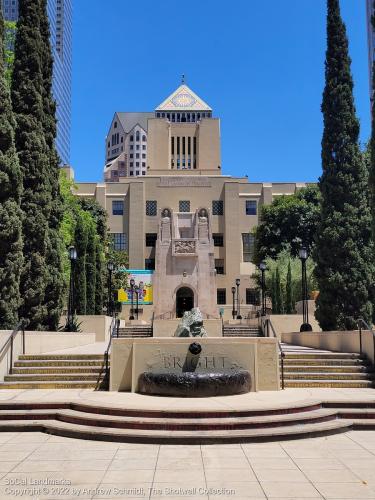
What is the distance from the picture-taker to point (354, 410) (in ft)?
30.8

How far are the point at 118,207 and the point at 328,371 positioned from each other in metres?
58.2

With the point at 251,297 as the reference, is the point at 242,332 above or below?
below

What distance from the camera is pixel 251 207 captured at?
6956 centimetres

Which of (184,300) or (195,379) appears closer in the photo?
(195,379)

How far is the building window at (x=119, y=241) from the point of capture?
67812 mm

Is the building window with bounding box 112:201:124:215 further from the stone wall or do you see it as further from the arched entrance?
the stone wall

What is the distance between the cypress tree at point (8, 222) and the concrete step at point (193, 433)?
20.8 feet

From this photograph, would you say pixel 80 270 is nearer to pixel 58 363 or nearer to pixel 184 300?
pixel 58 363

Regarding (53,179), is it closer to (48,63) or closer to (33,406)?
(48,63)

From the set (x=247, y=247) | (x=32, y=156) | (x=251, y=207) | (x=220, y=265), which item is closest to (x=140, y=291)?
(x=220, y=265)

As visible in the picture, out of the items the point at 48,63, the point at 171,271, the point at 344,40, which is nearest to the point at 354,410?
the point at 48,63

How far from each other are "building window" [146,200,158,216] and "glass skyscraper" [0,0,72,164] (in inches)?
2836

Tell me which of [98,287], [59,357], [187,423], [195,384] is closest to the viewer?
[187,423]

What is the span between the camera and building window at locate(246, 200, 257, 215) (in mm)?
69375
